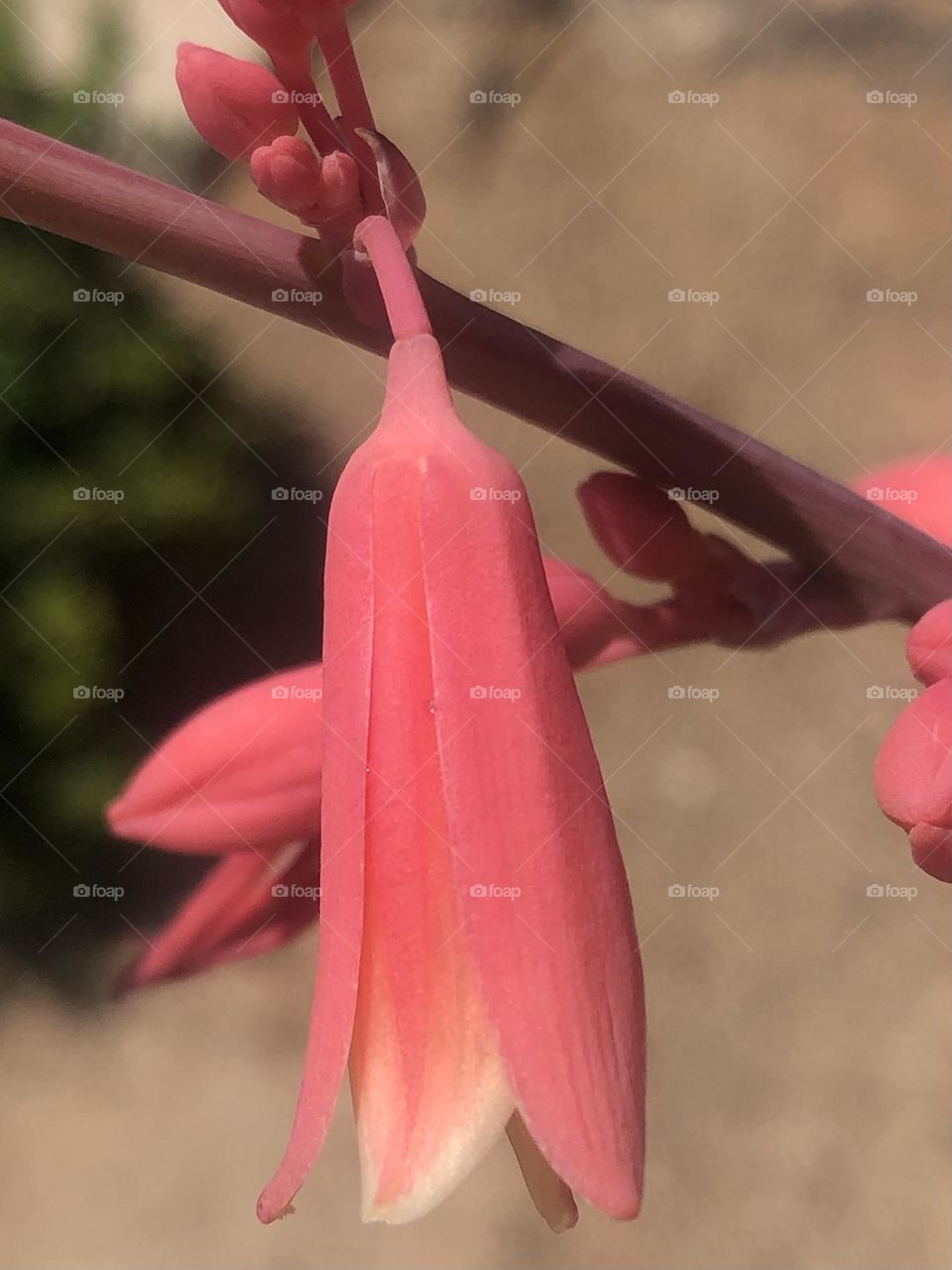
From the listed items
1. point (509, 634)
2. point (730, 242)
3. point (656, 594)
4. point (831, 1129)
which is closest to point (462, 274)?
point (730, 242)

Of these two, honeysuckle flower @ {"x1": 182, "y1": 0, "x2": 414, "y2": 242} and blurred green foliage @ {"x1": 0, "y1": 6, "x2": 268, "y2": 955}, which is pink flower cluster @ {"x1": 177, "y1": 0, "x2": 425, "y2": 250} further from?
blurred green foliage @ {"x1": 0, "y1": 6, "x2": 268, "y2": 955}

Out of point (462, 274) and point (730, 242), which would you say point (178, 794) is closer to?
point (462, 274)

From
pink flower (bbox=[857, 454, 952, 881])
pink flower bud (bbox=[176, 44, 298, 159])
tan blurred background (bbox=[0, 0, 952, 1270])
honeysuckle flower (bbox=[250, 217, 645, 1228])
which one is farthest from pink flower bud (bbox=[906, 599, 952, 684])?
tan blurred background (bbox=[0, 0, 952, 1270])

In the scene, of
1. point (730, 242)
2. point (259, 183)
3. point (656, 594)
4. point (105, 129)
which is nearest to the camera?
point (259, 183)

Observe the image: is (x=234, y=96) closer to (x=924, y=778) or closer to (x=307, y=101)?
(x=307, y=101)

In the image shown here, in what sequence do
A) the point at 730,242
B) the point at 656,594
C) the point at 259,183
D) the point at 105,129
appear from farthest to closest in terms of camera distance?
the point at 730,242 < the point at 105,129 < the point at 656,594 < the point at 259,183

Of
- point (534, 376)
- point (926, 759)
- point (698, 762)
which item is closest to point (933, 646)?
point (926, 759)
